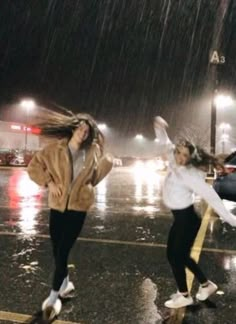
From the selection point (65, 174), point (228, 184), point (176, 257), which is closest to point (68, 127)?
point (65, 174)

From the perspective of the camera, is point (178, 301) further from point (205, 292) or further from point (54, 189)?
point (54, 189)

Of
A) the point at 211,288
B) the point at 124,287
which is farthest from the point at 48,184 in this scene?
the point at 211,288

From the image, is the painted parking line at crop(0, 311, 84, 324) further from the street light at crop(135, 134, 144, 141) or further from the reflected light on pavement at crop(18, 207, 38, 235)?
the street light at crop(135, 134, 144, 141)

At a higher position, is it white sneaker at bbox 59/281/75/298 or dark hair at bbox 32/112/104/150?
dark hair at bbox 32/112/104/150

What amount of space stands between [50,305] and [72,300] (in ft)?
1.25

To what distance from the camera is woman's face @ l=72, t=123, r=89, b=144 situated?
4.22 meters

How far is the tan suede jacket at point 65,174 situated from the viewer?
13.5 ft

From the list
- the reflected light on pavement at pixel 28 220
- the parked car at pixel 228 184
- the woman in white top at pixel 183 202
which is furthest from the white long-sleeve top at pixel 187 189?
the parked car at pixel 228 184

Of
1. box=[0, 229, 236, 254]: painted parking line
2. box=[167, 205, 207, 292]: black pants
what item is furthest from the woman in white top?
box=[0, 229, 236, 254]: painted parking line

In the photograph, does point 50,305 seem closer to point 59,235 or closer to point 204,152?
point 59,235

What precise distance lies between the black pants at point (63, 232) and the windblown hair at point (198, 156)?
1.16 metres

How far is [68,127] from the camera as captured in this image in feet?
14.1

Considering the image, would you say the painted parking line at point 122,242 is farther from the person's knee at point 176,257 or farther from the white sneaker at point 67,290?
the white sneaker at point 67,290

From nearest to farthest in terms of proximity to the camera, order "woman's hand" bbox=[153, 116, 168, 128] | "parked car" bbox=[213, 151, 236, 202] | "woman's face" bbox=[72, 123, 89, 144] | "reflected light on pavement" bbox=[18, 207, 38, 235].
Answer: "woman's face" bbox=[72, 123, 89, 144]
"woman's hand" bbox=[153, 116, 168, 128]
"reflected light on pavement" bbox=[18, 207, 38, 235]
"parked car" bbox=[213, 151, 236, 202]
